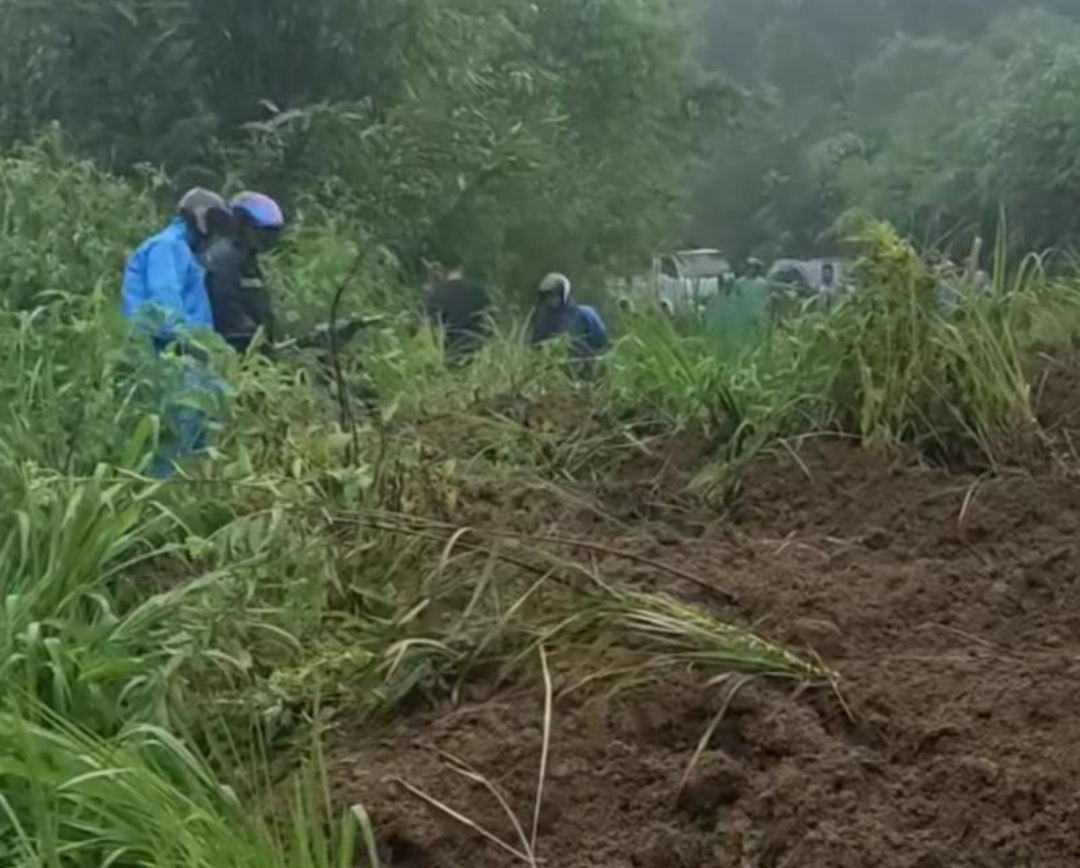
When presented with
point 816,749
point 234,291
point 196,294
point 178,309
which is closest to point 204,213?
point 234,291

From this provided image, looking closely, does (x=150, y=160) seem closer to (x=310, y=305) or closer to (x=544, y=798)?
(x=310, y=305)

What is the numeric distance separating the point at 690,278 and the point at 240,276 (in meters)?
1.43

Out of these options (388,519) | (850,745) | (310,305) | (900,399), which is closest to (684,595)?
(388,519)

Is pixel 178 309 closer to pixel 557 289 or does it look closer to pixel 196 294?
pixel 196 294

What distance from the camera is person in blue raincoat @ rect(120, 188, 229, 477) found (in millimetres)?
3715

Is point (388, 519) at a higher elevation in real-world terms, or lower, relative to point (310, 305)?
higher

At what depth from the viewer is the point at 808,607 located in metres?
2.66

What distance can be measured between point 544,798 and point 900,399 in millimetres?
1960

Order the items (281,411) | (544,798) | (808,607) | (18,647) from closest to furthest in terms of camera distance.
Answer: (544,798)
(18,647)
(808,607)
(281,411)

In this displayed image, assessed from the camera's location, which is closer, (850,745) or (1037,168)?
(850,745)

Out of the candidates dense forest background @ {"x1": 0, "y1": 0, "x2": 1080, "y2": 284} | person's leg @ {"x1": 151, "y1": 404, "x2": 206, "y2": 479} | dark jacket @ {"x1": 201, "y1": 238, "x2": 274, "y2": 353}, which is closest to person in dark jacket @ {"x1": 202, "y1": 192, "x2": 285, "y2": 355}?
dark jacket @ {"x1": 201, "y1": 238, "x2": 274, "y2": 353}

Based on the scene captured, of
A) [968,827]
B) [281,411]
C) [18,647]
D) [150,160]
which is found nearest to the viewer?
[968,827]

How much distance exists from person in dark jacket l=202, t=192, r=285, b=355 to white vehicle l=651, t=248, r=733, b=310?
122 centimetres

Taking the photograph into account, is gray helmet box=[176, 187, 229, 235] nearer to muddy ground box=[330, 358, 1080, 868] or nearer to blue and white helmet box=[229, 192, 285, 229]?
blue and white helmet box=[229, 192, 285, 229]
